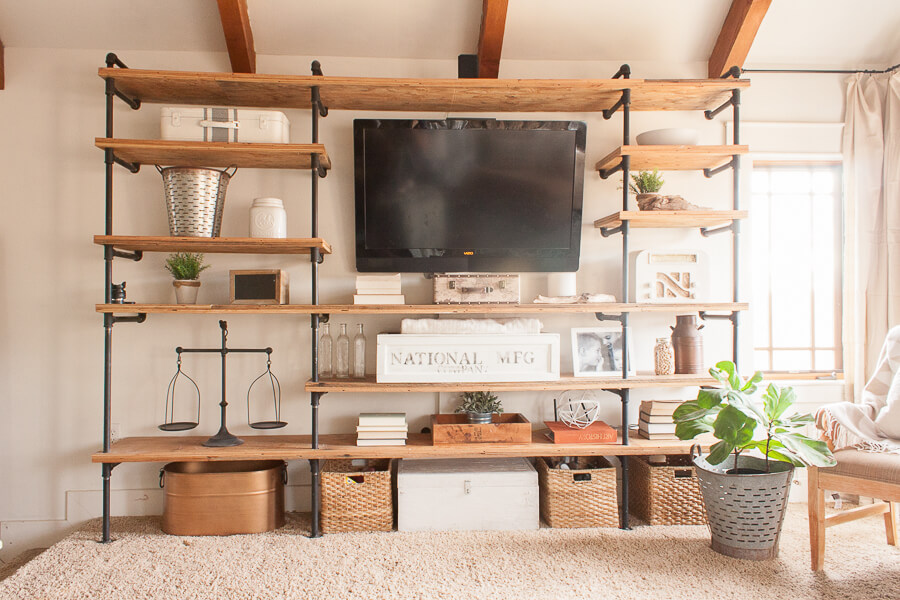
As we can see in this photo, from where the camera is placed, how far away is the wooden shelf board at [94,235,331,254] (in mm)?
2551

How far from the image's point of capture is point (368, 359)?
119 inches

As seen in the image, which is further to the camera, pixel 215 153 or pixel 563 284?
pixel 563 284

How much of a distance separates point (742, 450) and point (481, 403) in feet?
3.70

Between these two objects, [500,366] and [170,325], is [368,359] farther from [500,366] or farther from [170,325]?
[170,325]

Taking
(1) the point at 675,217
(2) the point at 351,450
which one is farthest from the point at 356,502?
(1) the point at 675,217

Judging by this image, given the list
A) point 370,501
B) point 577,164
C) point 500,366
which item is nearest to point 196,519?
point 370,501

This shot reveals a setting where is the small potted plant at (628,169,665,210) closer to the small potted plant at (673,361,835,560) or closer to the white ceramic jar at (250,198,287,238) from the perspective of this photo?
the small potted plant at (673,361,835,560)

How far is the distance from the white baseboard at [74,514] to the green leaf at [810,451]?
2.87 m

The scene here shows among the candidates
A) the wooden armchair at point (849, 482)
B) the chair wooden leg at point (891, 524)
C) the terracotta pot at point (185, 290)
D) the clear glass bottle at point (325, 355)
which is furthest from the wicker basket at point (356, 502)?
the chair wooden leg at point (891, 524)

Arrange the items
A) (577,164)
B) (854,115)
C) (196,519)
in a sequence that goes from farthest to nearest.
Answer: (854,115) < (577,164) < (196,519)

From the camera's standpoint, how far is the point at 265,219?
2.70 metres

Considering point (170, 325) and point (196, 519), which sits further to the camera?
point (170, 325)

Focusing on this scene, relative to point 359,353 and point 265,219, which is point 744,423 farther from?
point 265,219

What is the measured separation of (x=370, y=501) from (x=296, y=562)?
43 cm
